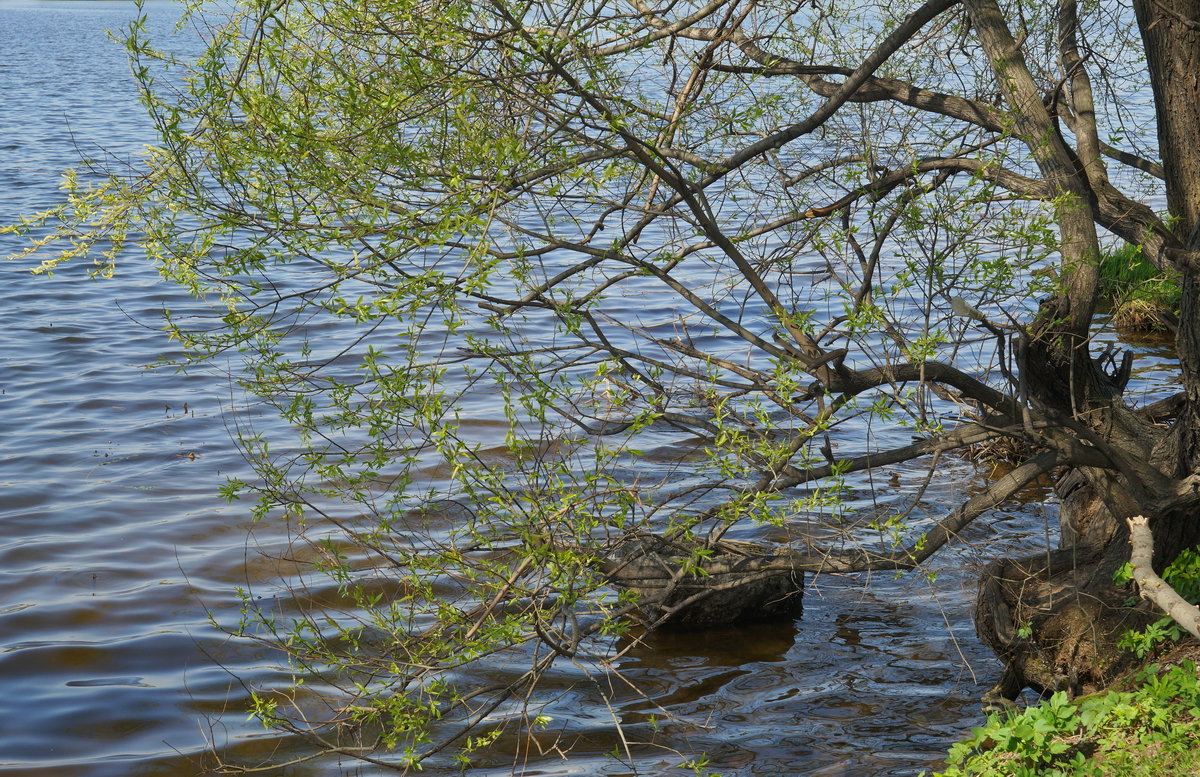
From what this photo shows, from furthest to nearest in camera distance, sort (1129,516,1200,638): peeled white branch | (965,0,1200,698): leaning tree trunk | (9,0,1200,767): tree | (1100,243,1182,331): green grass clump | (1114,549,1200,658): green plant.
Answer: (1100,243,1182,331): green grass clump < (1114,549,1200,658): green plant < (965,0,1200,698): leaning tree trunk < (1129,516,1200,638): peeled white branch < (9,0,1200,767): tree

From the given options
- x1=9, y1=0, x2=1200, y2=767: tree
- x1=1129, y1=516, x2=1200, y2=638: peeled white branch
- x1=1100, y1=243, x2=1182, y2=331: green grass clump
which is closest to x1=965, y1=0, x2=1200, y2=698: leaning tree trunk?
x1=9, y1=0, x2=1200, y2=767: tree

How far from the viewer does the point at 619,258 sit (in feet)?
13.7

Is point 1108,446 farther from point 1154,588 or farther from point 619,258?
point 619,258

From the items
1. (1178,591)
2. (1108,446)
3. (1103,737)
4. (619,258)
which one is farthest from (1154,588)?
(619,258)

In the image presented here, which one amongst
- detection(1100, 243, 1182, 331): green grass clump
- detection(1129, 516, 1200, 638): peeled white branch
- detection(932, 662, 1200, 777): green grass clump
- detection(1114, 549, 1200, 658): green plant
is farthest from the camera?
detection(1100, 243, 1182, 331): green grass clump

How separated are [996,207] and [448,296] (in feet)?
13.7

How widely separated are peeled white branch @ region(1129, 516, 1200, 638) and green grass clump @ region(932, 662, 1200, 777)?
617 millimetres

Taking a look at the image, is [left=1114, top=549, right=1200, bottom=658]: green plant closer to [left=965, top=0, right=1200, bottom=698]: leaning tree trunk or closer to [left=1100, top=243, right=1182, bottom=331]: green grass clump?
[left=965, top=0, right=1200, bottom=698]: leaning tree trunk

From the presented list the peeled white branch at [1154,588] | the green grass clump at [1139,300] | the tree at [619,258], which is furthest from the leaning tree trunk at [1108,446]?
the green grass clump at [1139,300]

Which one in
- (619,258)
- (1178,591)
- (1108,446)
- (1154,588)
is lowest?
(1178,591)

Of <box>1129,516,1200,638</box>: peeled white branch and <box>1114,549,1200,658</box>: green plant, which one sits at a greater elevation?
<box>1129,516,1200,638</box>: peeled white branch

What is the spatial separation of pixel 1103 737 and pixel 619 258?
2.86 metres

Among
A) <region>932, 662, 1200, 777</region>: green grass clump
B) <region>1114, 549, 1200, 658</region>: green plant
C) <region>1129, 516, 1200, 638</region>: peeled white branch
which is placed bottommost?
<region>932, 662, 1200, 777</region>: green grass clump

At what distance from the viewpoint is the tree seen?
375cm
